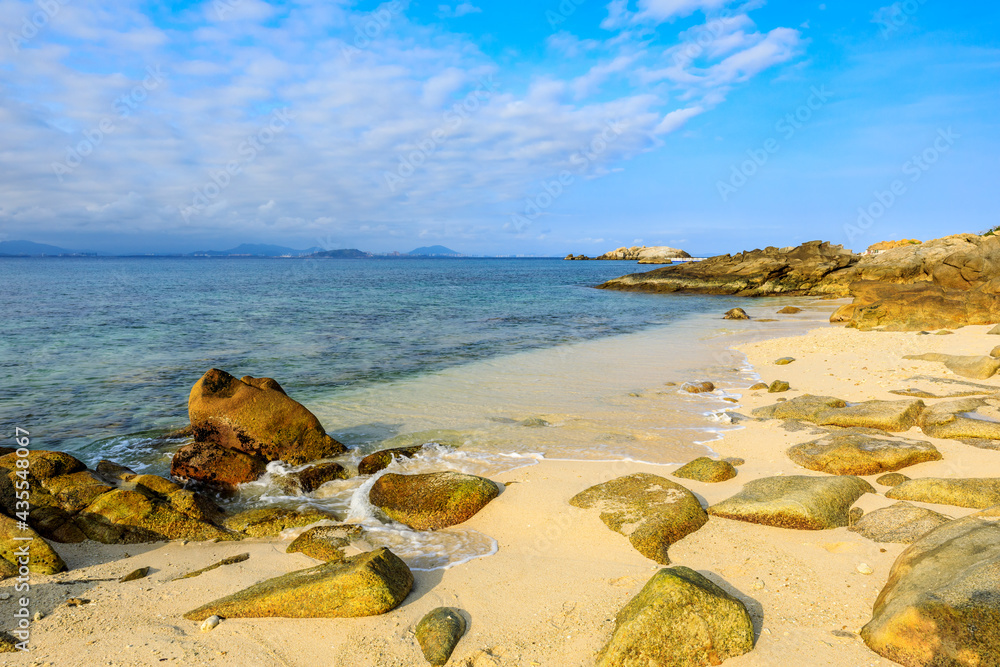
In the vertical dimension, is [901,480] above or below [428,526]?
above

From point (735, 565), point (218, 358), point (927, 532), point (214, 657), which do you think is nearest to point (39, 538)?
point (214, 657)

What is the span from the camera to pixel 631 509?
18.6ft

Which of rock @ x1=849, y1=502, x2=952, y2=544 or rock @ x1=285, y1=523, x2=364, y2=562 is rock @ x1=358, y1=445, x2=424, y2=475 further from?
rock @ x1=849, y1=502, x2=952, y2=544

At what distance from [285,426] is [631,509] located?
541 centimetres

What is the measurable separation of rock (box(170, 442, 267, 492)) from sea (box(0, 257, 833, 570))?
11.2 inches

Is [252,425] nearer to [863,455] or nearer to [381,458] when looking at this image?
[381,458]

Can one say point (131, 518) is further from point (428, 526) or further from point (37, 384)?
point (37, 384)

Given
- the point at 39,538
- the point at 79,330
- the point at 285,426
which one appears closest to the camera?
the point at 39,538

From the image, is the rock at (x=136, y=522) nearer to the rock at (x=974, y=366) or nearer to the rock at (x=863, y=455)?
the rock at (x=863, y=455)

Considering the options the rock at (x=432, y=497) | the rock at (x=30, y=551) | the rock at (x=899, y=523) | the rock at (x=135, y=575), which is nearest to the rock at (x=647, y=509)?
the rock at (x=432, y=497)

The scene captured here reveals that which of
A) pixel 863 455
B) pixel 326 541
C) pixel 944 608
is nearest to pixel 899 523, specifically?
pixel 863 455

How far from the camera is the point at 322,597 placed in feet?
13.5

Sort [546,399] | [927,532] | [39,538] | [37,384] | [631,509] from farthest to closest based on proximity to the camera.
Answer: [37,384], [546,399], [631,509], [39,538], [927,532]

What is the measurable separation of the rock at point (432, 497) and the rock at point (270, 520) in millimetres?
713
